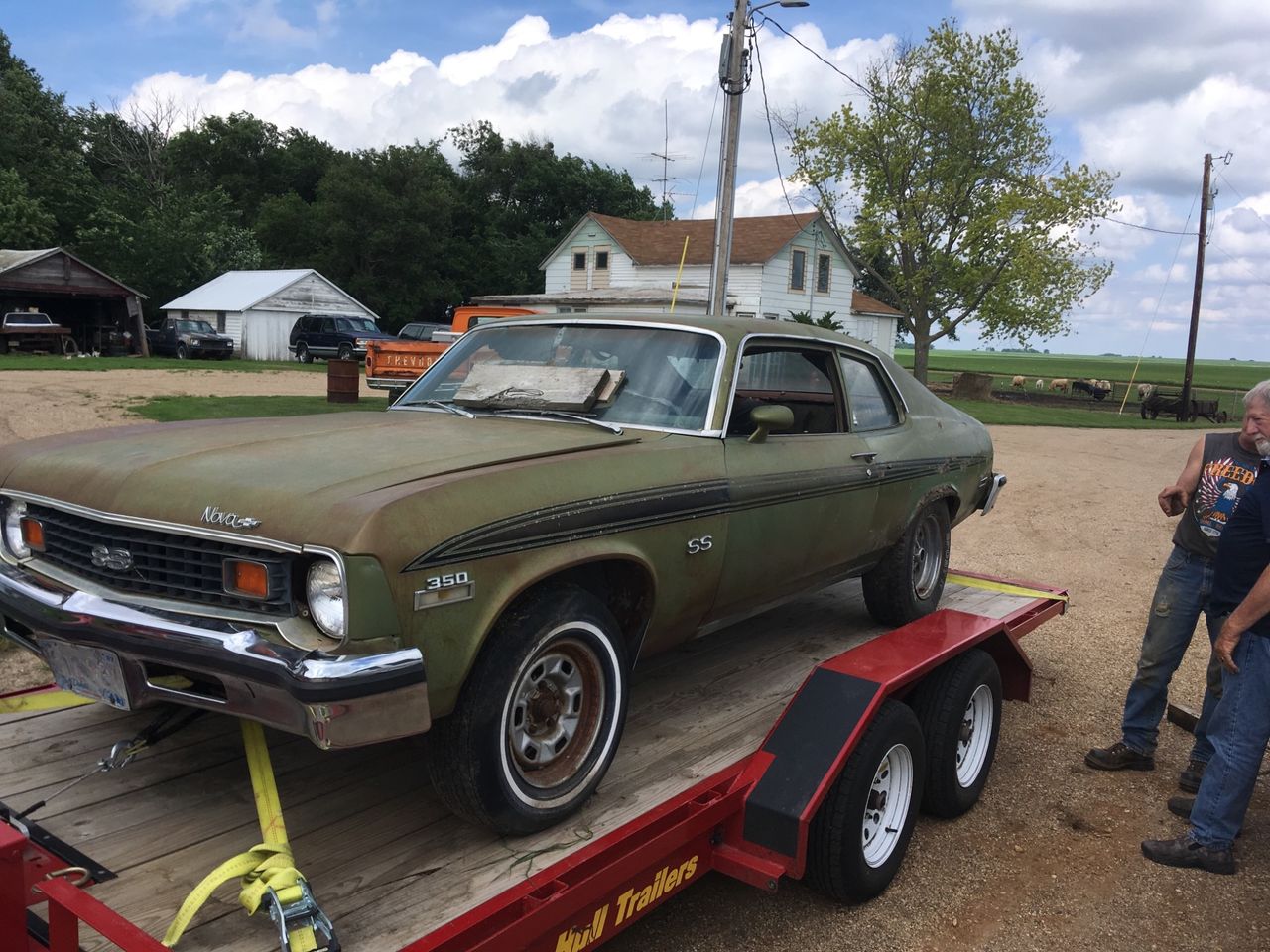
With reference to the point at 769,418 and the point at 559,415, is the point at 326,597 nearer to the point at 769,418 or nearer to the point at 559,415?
the point at 559,415

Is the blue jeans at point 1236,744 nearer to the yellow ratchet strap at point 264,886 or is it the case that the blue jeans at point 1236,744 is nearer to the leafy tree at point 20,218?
the yellow ratchet strap at point 264,886

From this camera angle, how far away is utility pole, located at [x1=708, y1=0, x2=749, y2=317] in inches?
564

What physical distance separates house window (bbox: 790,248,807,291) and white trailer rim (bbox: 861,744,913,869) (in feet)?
112

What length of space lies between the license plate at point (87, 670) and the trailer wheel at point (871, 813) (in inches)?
81.5

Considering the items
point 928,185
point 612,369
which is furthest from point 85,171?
point 612,369

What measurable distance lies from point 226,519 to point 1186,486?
13.7 ft

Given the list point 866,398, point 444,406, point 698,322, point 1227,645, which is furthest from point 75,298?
point 1227,645

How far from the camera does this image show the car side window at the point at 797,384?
161 inches

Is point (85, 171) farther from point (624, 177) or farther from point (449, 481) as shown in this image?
point (449, 481)

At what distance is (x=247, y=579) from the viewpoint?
239 cm

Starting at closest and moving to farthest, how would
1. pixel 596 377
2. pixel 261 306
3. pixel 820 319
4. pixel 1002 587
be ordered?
pixel 596 377 < pixel 1002 587 < pixel 820 319 < pixel 261 306

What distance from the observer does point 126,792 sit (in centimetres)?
274

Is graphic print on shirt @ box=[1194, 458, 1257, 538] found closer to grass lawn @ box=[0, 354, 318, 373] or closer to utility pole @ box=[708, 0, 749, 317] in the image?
utility pole @ box=[708, 0, 749, 317]

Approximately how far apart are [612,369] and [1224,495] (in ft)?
8.96
